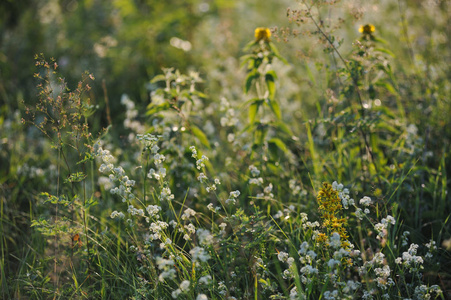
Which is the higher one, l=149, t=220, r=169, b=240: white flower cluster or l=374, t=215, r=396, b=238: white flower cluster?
l=374, t=215, r=396, b=238: white flower cluster

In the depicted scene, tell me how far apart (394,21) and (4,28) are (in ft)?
17.2

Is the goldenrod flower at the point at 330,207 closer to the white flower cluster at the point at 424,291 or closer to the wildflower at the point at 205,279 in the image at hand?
the white flower cluster at the point at 424,291

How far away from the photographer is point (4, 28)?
5.41 m

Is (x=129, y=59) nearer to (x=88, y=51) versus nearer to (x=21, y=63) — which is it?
(x=88, y=51)

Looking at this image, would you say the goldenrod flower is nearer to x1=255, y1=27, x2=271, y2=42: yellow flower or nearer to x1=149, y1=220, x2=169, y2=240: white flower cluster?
x1=149, y1=220, x2=169, y2=240: white flower cluster

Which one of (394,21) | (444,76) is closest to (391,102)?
(444,76)

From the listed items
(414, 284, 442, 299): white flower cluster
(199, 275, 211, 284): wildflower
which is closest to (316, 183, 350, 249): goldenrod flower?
(414, 284, 442, 299): white flower cluster

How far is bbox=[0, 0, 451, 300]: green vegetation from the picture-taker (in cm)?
192

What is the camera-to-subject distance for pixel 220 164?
3.32 metres

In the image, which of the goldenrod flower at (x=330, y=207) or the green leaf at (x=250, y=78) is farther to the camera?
the green leaf at (x=250, y=78)

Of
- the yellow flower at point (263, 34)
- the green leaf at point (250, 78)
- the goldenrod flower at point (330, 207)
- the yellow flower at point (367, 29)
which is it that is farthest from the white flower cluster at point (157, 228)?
the yellow flower at point (367, 29)

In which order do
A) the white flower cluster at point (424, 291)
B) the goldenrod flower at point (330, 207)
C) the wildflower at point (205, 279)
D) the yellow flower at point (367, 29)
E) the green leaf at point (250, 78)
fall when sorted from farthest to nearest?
the yellow flower at point (367, 29) → the green leaf at point (250, 78) → the goldenrod flower at point (330, 207) → the white flower cluster at point (424, 291) → the wildflower at point (205, 279)

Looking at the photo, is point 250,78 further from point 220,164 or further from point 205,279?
point 205,279

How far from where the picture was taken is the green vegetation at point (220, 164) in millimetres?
1917
